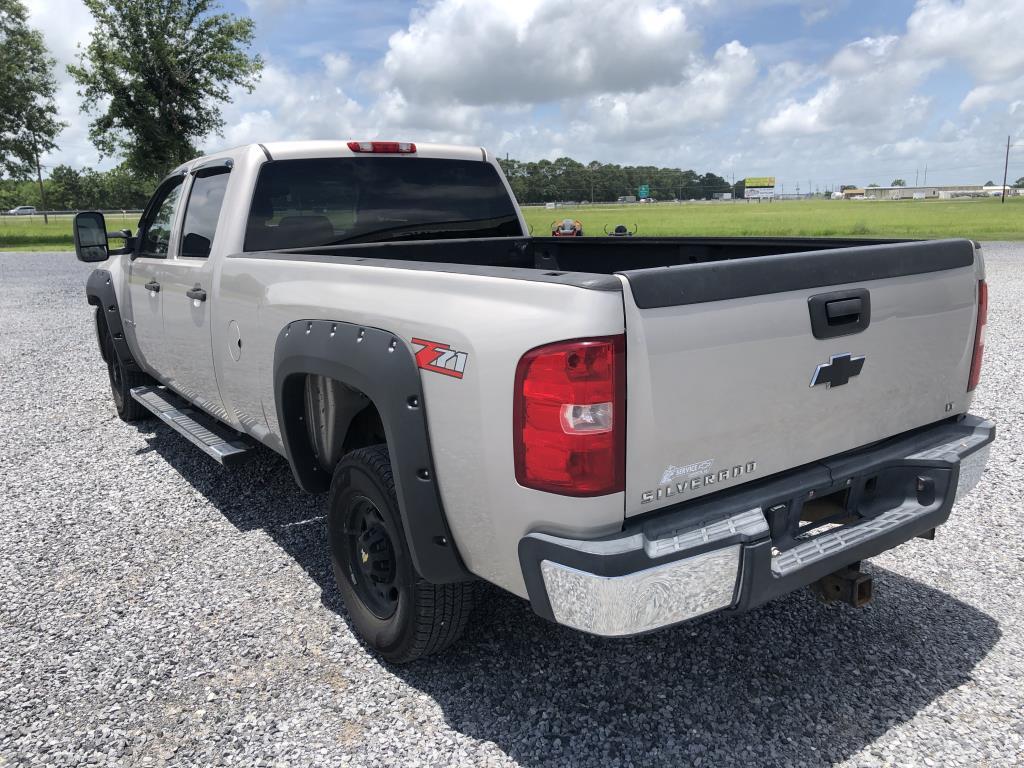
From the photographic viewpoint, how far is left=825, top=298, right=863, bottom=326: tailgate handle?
2363 mm

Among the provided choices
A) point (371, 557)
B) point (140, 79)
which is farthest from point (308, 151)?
point (140, 79)

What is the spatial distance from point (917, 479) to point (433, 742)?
183 centimetres

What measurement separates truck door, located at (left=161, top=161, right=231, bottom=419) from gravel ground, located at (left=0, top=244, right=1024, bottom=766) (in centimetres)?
78

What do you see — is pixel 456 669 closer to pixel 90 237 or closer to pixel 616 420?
pixel 616 420

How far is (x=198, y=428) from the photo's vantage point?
14.7 ft

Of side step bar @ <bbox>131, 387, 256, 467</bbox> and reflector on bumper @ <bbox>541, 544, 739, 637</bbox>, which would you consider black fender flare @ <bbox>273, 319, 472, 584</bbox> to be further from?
side step bar @ <bbox>131, 387, 256, 467</bbox>

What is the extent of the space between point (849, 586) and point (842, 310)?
39.2 inches

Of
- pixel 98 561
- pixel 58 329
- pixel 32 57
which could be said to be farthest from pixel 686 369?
pixel 32 57

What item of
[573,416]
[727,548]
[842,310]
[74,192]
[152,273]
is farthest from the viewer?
[74,192]

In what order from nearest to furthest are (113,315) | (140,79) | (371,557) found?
(371,557), (113,315), (140,79)

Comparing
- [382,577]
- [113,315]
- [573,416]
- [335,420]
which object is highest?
[573,416]

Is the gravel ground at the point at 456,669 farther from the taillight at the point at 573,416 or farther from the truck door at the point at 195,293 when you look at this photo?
the taillight at the point at 573,416

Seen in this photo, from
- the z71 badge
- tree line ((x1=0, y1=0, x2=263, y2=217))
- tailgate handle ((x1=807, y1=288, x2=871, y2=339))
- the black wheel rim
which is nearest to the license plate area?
tailgate handle ((x1=807, y1=288, x2=871, y2=339))

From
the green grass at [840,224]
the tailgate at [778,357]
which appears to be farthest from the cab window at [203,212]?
the green grass at [840,224]
